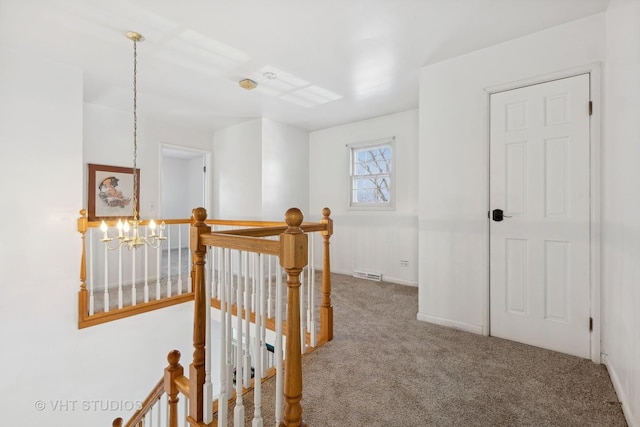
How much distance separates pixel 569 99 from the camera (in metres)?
2.27

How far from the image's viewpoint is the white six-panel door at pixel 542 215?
2232 mm

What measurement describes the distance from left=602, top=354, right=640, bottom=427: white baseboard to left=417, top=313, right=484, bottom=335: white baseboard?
2.62 feet

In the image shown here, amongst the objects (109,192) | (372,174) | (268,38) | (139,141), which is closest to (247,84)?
(268,38)

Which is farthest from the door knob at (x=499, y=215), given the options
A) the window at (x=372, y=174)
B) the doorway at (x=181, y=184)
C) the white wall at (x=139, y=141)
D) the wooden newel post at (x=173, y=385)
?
the doorway at (x=181, y=184)

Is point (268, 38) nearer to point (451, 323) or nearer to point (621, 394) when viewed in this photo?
point (451, 323)

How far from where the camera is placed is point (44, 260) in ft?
9.29

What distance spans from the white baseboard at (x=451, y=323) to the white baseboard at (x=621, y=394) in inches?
31.5

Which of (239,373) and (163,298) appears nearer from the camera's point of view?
(239,373)

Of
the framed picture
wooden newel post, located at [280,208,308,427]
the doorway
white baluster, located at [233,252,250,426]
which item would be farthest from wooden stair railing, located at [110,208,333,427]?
the doorway

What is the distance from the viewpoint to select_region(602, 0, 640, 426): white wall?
151 cm

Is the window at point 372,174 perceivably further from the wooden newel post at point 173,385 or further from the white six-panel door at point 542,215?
the wooden newel post at point 173,385

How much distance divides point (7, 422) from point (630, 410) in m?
4.48

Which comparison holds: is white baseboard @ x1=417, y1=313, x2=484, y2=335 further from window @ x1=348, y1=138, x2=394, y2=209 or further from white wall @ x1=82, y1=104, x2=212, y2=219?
white wall @ x1=82, y1=104, x2=212, y2=219

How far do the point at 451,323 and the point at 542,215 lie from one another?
1207 mm
